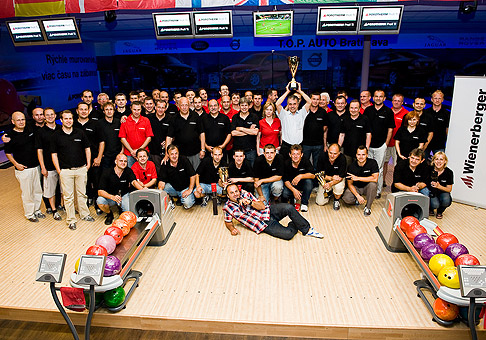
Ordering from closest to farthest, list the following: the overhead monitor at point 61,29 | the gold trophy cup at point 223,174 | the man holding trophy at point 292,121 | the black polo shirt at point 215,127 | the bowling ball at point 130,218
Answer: the bowling ball at point 130,218 < the gold trophy cup at point 223,174 < the man holding trophy at point 292,121 < the black polo shirt at point 215,127 < the overhead monitor at point 61,29

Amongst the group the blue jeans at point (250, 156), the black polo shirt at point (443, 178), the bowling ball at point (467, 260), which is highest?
the blue jeans at point (250, 156)

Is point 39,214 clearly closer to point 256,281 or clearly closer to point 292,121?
point 256,281

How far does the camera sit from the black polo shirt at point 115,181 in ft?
14.5

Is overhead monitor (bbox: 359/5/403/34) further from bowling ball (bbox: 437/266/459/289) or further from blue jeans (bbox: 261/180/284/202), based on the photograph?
bowling ball (bbox: 437/266/459/289)

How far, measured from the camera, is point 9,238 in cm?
433

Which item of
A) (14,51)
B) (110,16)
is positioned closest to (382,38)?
(110,16)

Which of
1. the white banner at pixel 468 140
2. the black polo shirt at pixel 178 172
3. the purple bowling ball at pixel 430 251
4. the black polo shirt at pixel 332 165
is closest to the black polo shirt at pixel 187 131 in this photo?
the black polo shirt at pixel 178 172

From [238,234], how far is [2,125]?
6438mm

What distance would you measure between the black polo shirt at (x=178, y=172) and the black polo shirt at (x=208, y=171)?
14 cm

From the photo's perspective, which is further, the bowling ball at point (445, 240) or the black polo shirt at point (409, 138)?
the black polo shirt at point (409, 138)

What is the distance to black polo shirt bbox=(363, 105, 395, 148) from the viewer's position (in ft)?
16.1

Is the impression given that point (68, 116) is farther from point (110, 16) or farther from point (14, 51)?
point (14, 51)

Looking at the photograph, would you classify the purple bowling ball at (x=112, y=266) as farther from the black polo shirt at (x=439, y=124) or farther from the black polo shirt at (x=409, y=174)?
the black polo shirt at (x=439, y=124)

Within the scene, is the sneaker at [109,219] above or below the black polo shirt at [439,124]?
below
